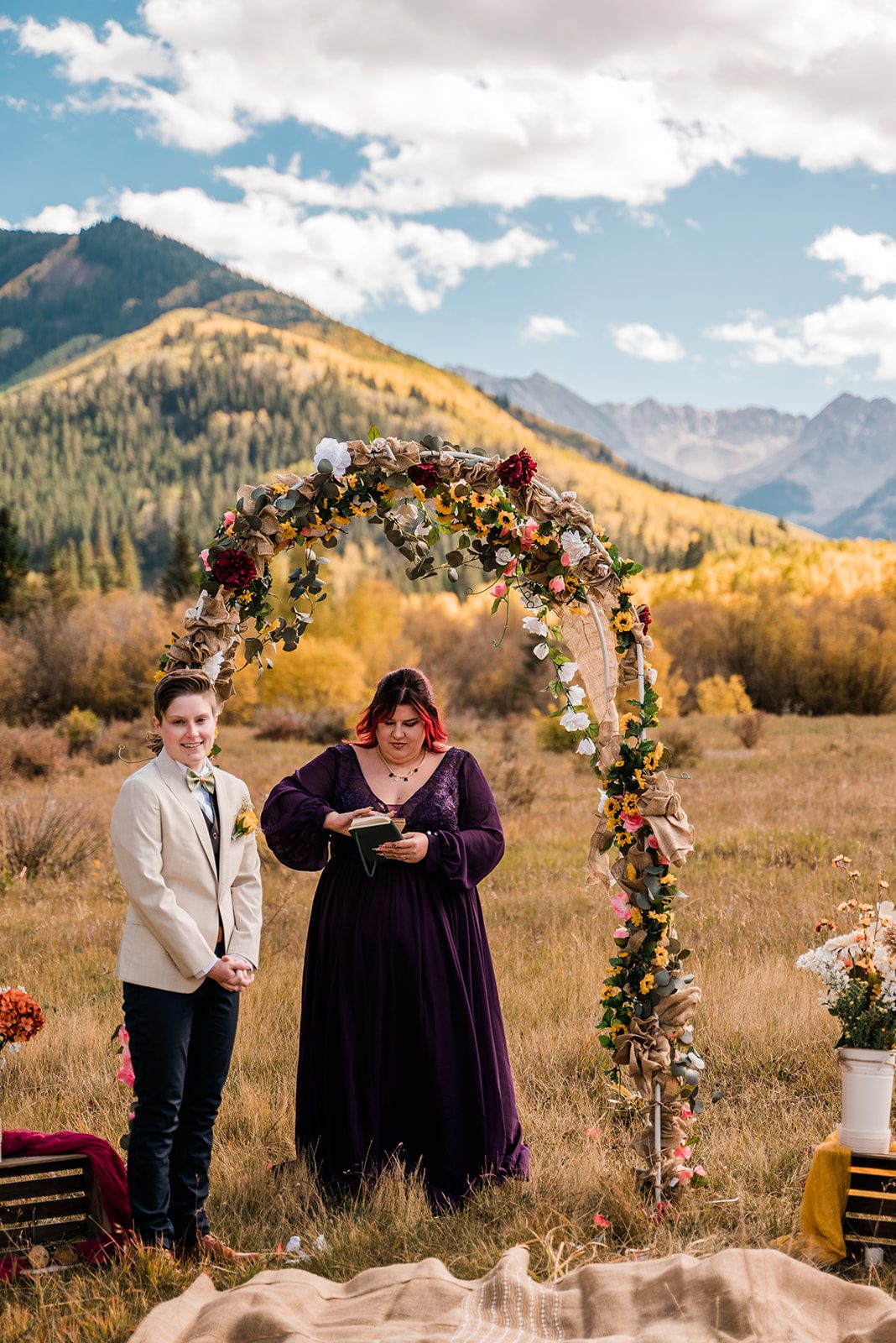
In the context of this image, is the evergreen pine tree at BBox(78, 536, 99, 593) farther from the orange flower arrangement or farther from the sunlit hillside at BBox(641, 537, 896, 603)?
the orange flower arrangement

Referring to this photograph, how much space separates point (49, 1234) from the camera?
4.14 meters

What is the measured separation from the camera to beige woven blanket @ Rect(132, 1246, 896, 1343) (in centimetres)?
348

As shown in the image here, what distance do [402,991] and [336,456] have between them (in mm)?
2291

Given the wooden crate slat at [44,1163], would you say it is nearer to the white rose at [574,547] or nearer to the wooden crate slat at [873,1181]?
the wooden crate slat at [873,1181]

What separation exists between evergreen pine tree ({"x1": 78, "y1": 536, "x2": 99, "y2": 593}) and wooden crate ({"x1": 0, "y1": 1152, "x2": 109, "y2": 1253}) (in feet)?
231

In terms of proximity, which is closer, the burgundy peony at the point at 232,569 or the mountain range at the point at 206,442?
the burgundy peony at the point at 232,569

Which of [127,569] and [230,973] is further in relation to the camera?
[127,569]

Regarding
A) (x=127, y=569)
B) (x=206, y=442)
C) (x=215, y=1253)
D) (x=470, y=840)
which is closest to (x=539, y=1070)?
(x=470, y=840)

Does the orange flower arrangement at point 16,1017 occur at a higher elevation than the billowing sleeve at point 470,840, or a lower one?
lower

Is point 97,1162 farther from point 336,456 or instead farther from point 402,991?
point 336,456

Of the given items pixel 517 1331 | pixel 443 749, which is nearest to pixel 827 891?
pixel 443 749

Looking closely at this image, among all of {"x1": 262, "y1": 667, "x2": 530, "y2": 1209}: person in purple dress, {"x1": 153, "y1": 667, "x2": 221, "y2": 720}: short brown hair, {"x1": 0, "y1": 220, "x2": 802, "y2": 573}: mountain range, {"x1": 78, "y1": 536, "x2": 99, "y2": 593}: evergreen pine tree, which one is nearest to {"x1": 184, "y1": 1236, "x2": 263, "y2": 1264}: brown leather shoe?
{"x1": 262, "y1": 667, "x2": 530, "y2": 1209}: person in purple dress

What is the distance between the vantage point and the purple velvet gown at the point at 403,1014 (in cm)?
476

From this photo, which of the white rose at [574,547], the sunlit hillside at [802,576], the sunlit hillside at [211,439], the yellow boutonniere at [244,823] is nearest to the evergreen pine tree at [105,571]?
the sunlit hillside at [802,576]
